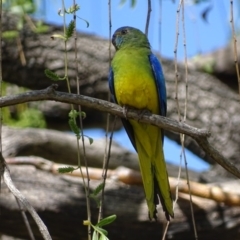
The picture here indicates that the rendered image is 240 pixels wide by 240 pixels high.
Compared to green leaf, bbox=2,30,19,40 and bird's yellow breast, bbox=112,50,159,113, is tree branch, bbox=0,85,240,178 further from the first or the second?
green leaf, bbox=2,30,19,40

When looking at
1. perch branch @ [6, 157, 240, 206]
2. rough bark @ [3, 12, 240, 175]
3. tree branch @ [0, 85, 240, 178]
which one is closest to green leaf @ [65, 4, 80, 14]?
tree branch @ [0, 85, 240, 178]

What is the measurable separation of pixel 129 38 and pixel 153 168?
104 cm

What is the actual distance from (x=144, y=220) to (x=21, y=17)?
6.64 feet

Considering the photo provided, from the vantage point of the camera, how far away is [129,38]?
4.23 metres

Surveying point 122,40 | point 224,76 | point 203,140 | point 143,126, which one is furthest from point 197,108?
point 203,140

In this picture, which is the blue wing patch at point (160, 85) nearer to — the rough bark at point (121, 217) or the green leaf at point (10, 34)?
the rough bark at point (121, 217)

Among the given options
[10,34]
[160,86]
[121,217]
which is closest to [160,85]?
[160,86]

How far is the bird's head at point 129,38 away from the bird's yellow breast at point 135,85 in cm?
27

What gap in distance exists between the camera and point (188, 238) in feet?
13.7

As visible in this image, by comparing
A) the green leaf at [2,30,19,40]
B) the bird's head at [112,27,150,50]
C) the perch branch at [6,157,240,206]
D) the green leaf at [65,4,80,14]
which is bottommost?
the perch branch at [6,157,240,206]

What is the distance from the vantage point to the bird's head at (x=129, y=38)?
164 inches

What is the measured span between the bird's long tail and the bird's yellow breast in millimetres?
132

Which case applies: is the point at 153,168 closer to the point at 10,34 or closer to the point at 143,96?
the point at 143,96

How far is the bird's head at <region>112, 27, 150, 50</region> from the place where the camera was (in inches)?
164
